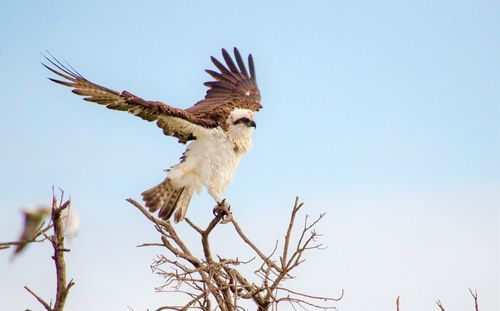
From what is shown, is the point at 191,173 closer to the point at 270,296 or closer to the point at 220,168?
the point at 220,168

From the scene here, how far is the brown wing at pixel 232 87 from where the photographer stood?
26.7 ft

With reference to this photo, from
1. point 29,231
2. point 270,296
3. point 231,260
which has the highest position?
point 231,260

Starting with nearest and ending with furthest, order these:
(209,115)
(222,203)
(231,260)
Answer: (231,260)
(222,203)
(209,115)

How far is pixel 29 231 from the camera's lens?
2.66 meters

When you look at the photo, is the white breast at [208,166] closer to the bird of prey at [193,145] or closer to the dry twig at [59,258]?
the bird of prey at [193,145]

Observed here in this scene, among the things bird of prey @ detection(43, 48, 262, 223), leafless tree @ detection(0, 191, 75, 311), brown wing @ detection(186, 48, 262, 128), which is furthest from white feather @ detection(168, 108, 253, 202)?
leafless tree @ detection(0, 191, 75, 311)

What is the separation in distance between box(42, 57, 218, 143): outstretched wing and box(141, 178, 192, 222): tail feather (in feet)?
1.72

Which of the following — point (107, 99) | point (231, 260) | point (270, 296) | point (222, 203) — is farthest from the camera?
point (222, 203)

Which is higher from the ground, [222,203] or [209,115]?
[209,115]

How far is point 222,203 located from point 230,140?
0.73m

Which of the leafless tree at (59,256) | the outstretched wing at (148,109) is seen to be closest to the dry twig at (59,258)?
the leafless tree at (59,256)

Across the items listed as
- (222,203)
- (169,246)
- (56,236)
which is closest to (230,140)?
(222,203)

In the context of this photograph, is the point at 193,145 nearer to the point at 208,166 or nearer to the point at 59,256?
the point at 208,166

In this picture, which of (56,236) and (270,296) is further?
(270,296)
